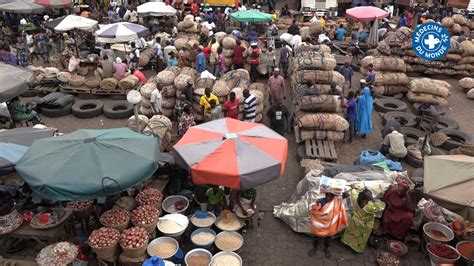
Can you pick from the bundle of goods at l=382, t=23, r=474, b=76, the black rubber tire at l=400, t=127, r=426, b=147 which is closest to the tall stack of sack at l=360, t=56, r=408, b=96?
the bundle of goods at l=382, t=23, r=474, b=76

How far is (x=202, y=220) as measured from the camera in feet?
22.9

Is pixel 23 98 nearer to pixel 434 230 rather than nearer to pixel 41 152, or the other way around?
pixel 41 152

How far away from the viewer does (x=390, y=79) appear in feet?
43.7

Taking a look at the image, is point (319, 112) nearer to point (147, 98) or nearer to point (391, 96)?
point (391, 96)

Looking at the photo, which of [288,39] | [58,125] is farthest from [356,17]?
[58,125]

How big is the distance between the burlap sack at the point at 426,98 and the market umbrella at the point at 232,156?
8232mm

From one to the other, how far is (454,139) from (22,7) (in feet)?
63.5

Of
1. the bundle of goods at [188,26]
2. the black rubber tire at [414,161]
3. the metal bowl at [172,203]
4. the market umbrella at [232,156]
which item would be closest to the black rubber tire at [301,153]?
the black rubber tire at [414,161]

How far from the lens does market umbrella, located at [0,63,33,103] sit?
8703 mm

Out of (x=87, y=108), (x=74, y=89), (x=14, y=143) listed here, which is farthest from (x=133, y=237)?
(x=74, y=89)

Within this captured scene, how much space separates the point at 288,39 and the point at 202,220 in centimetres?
1173

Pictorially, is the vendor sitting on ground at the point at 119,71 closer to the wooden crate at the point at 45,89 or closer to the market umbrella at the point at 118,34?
the market umbrella at the point at 118,34

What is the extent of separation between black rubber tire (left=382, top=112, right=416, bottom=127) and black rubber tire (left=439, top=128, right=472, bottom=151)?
3.11 feet

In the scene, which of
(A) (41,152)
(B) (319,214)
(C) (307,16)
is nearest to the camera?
(A) (41,152)
